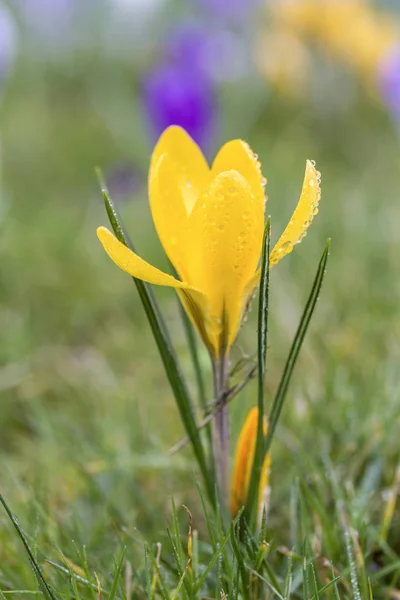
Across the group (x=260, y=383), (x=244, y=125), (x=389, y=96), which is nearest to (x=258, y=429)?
(x=260, y=383)

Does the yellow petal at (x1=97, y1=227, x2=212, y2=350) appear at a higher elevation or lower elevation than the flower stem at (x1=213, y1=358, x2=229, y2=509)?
higher

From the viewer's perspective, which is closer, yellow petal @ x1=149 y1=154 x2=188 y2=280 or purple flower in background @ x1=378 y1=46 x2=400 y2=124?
yellow petal @ x1=149 y1=154 x2=188 y2=280

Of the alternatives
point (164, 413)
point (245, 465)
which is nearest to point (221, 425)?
point (245, 465)

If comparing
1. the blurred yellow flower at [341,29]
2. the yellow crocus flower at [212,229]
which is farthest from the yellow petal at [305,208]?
the blurred yellow flower at [341,29]

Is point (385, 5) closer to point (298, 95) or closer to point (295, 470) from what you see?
point (298, 95)

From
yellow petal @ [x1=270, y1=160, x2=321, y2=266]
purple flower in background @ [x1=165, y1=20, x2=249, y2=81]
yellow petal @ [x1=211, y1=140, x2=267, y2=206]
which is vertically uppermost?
purple flower in background @ [x1=165, y1=20, x2=249, y2=81]

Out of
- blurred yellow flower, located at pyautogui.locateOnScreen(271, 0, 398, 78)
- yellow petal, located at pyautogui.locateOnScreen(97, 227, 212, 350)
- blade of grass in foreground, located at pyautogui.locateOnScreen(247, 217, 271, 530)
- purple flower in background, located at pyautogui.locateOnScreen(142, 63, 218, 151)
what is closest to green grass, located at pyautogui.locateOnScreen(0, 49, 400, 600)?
blade of grass in foreground, located at pyautogui.locateOnScreen(247, 217, 271, 530)

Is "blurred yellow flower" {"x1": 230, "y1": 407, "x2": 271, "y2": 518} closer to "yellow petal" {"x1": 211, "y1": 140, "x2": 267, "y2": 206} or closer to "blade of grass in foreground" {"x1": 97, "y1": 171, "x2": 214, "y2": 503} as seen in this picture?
"blade of grass in foreground" {"x1": 97, "y1": 171, "x2": 214, "y2": 503}
